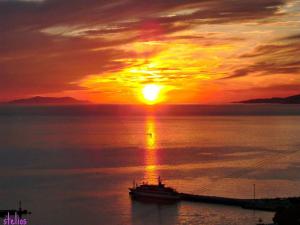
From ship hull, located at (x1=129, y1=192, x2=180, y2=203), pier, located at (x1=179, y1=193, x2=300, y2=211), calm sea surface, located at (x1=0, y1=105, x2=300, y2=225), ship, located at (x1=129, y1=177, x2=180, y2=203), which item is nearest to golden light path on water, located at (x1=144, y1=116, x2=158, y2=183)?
calm sea surface, located at (x1=0, y1=105, x2=300, y2=225)

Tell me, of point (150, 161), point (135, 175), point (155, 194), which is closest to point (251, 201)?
point (155, 194)

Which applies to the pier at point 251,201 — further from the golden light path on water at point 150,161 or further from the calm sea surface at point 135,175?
the golden light path on water at point 150,161

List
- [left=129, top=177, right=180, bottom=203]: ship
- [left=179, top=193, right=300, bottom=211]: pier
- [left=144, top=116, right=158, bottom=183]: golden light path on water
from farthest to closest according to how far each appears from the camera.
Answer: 1. [left=144, top=116, right=158, bottom=183]: golden light path on water
2. [left=129, top=177, right=180, bottom=203]: ship
3. [left=179, top=193, right=300, bottom=211]: pier

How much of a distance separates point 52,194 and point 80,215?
8853 mm

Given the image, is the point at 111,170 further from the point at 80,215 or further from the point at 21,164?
the point at 80,215

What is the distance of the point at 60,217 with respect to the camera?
127 ft

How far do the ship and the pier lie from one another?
3.51 feet

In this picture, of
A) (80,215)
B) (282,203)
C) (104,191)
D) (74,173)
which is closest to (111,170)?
(74,173)

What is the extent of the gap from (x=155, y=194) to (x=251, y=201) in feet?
32.2

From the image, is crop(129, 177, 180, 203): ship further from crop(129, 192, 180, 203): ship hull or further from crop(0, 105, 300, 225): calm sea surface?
crop(0, 105, 300, 225): calm sea surface

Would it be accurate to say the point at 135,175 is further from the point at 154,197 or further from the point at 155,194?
the point at 155,194

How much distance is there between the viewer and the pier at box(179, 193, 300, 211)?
4044 cm

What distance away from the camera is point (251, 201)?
139ft

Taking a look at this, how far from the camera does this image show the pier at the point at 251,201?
133 ft
